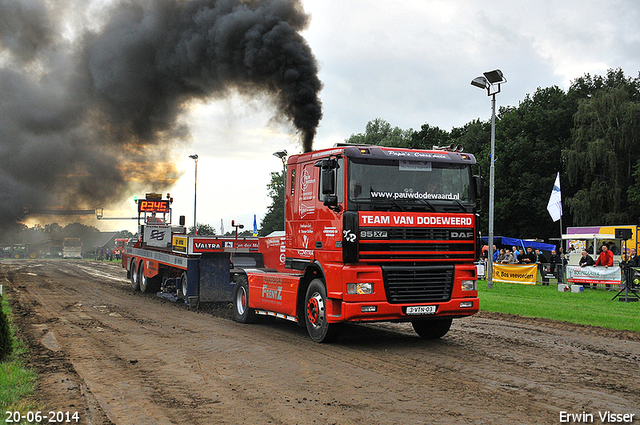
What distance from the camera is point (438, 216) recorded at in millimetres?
9852

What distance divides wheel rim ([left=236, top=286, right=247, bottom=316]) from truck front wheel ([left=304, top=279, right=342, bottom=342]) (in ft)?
9.33

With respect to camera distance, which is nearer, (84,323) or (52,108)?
(84,323)

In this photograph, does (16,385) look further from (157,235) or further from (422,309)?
(157,235)

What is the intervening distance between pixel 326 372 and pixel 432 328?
147 inches

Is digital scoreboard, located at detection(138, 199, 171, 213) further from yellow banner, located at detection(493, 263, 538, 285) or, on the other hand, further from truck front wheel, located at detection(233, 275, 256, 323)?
yellow banner, located at detection(493, 263, 538, 285)

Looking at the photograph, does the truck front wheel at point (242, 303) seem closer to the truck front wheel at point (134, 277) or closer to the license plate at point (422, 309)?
the license plate at point (422, 309)

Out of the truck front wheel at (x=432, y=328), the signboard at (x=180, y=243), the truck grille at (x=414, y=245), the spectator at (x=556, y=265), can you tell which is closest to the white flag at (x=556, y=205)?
the spectator at (x=556, y=265)

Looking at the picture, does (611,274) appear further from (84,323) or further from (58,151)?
(58,151)

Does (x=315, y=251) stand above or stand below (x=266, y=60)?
below

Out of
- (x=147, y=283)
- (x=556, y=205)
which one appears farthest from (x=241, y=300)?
(x=556, y=205)

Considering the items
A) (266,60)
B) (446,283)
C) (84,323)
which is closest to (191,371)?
(446,283)

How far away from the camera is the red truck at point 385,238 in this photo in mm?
9484

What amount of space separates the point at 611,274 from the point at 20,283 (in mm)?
22937

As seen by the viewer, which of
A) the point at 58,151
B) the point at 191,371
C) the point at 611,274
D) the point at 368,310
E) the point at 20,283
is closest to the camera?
the point at 191,371
